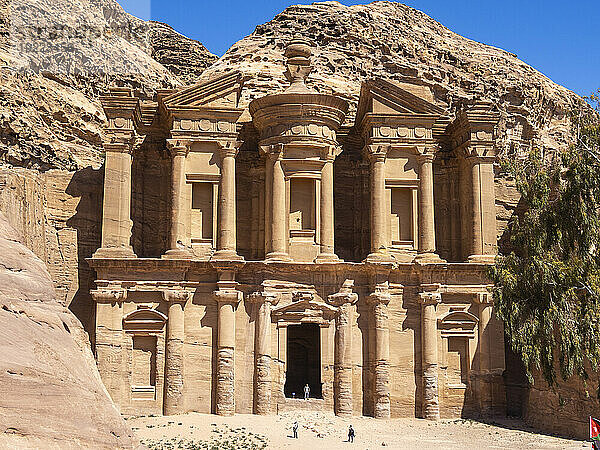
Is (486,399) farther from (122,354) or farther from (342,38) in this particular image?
(342,38)

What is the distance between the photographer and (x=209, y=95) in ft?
94.3

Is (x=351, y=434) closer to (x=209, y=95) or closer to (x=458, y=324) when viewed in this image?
(x=458, y=324)

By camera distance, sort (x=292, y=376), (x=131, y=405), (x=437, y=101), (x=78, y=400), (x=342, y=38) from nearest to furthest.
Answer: (x=78, y=400)
(x=131, y=405)
(x=292, y=376)
(x=437, y=101)
(x=342, y=38)

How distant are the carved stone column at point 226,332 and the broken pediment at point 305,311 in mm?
1638

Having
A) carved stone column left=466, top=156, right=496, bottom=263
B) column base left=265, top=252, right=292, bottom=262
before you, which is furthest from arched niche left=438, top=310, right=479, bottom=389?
column base left=265, top=252, right=292, bottom=262

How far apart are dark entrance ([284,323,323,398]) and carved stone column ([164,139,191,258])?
7.38 m

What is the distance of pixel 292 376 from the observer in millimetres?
32531

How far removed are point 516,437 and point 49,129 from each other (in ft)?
80.6

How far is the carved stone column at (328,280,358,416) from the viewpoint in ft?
87.5

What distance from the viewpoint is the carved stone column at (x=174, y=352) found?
26094 mm

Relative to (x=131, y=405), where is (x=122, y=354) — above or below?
above

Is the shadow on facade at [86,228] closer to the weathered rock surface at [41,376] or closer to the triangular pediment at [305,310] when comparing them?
the triangular pediment at [305,310]

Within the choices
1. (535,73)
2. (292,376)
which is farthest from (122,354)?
(535,73)

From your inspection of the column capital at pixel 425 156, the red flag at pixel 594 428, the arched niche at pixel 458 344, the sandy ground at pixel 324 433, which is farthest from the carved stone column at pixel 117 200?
the red flag at pixel 594 428
